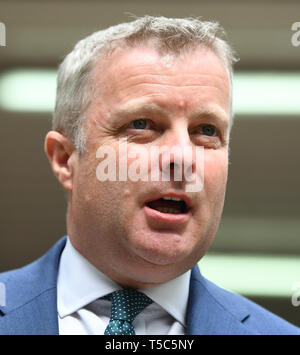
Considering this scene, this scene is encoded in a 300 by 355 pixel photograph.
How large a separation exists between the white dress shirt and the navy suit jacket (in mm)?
32

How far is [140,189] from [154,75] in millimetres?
356

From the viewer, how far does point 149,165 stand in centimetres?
152

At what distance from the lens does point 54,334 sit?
154 cm

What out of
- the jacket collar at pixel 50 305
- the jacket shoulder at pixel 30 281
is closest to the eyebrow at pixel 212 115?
the jacket collar at pixel 50 305

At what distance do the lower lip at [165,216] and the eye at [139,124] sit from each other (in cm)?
25

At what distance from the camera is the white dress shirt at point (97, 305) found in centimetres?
161

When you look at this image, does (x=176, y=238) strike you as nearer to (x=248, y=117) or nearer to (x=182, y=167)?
(x=182, y=167)

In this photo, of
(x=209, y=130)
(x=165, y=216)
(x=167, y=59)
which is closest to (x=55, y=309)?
(x=165, y=216)

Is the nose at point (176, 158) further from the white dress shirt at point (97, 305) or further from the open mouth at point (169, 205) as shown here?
the white dress shirt at point (97, 305)

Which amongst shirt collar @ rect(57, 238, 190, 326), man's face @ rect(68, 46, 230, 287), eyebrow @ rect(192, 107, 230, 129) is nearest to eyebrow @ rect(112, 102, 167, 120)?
man's face @ rect(68, 46, 230, 287)

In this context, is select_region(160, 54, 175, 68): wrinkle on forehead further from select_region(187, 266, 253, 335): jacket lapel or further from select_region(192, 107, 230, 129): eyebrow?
select_region(187, 266, 253, 335): jacket lapel

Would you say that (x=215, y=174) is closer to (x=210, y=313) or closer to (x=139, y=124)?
(x=139, y=124)
